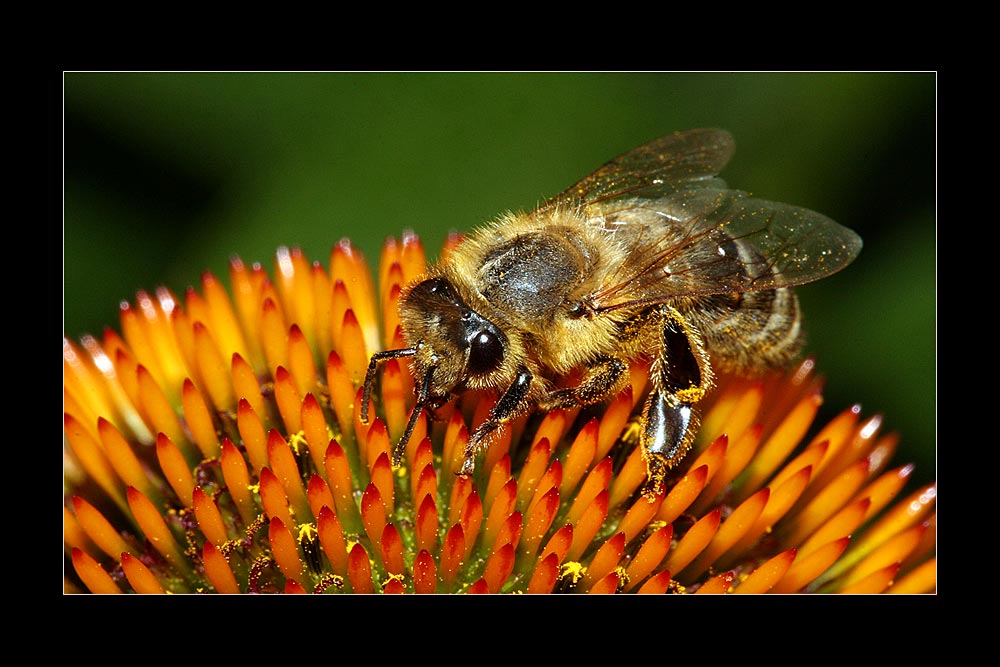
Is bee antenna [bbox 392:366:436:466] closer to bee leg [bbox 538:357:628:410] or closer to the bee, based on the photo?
the bee

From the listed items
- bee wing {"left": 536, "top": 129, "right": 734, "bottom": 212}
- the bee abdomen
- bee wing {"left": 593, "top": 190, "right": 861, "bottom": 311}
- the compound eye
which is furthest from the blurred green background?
the compound eye

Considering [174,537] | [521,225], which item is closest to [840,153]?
[521,225]

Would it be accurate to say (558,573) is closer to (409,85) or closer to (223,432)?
(223,432)

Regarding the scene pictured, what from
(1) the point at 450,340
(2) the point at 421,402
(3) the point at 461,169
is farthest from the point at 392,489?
(3) the point at 461,169

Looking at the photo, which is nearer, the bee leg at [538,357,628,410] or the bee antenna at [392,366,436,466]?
the bee antenna at [392,366,436,466]

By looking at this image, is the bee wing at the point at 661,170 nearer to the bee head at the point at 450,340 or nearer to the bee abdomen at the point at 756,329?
the bee abdomen at the point at 756,329
